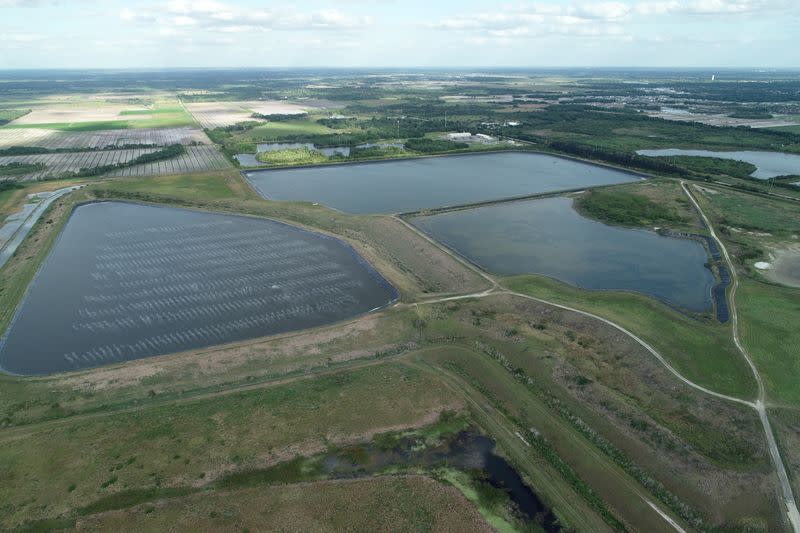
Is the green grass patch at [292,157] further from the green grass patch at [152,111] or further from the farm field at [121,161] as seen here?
the green grass patch at [152,111]

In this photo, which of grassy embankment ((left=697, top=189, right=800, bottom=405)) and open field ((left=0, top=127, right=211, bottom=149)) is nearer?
grassy embankment ((left=697, top=189, right=800, bottom=405))

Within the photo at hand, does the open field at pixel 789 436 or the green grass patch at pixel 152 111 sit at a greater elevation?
the green grass patch at pixel 152 111

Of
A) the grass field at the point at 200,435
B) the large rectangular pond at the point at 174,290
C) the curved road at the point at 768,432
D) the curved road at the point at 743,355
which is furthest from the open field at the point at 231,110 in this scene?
the curved road at the point at 768,432

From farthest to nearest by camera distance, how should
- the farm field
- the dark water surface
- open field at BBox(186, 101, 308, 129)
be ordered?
open field at BBox(186, 101, 308, 129) → the farm field → the dark water surface

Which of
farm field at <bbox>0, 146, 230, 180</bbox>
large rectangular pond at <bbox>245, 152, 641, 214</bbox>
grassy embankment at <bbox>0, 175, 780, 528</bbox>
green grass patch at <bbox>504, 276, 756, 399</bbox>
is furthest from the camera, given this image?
farm field at <bbox>0, 146, 230, 180</bbox>

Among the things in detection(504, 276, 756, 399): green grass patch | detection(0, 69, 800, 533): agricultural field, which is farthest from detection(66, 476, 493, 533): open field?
detection(504, 276, 756, 399): green grass patch

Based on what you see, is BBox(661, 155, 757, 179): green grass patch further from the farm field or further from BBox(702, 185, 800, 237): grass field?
the farm field

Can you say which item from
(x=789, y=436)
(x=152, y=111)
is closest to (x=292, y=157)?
(x=789, y=436)
